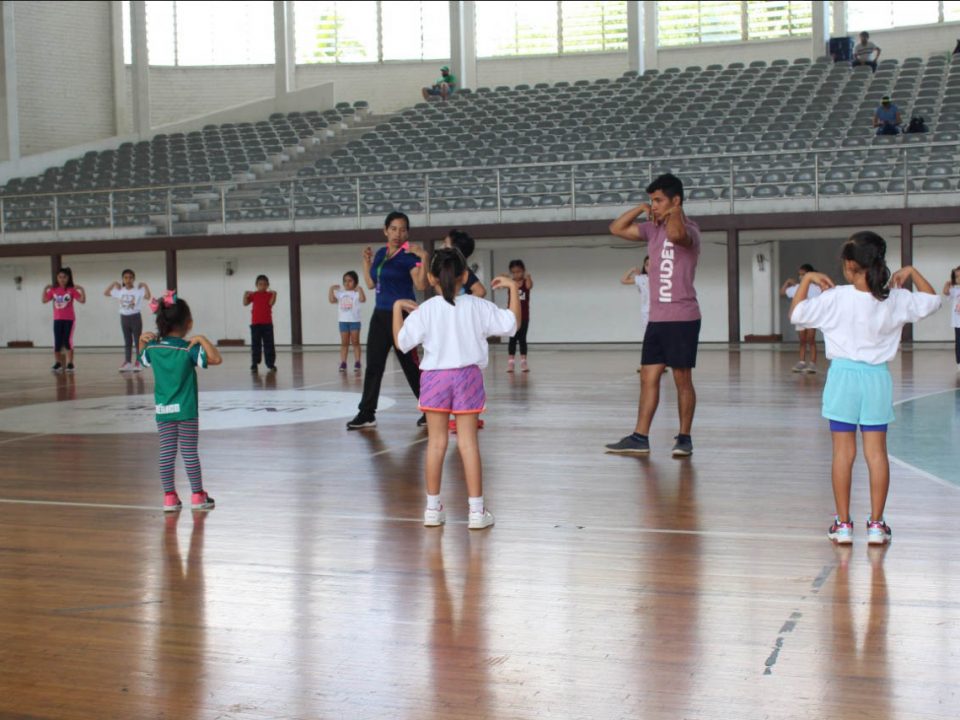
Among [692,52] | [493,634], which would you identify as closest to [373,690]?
[493,634]

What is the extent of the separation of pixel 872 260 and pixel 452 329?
1.90 metres

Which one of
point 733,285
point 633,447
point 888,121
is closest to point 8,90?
point 733,285

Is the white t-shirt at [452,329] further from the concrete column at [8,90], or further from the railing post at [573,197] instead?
the concrete column at [8,90]

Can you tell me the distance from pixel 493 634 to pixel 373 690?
613 millimetres

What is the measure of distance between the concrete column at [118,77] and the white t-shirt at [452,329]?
30.4 metres

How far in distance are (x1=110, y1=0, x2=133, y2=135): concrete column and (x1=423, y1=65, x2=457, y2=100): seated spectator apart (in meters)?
9.07

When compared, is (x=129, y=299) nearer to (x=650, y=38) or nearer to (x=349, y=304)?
(x=349, y=304)

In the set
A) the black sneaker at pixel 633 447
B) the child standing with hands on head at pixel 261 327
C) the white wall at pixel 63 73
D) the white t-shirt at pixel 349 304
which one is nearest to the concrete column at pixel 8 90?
the white wall at pixel 63 73

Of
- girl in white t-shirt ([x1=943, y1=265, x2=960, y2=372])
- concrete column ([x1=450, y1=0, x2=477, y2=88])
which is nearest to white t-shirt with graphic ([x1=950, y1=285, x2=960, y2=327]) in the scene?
girl in white t-shirt ([x1=943, y1=265, x2=960, y2=372])

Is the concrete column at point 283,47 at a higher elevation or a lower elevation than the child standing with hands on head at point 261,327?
higher

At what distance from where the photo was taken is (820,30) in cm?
2903

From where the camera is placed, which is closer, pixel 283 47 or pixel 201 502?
pixel 201 502

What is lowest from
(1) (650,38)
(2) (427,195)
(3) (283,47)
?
(2) (427,195)

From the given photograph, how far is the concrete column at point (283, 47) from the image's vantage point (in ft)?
106
